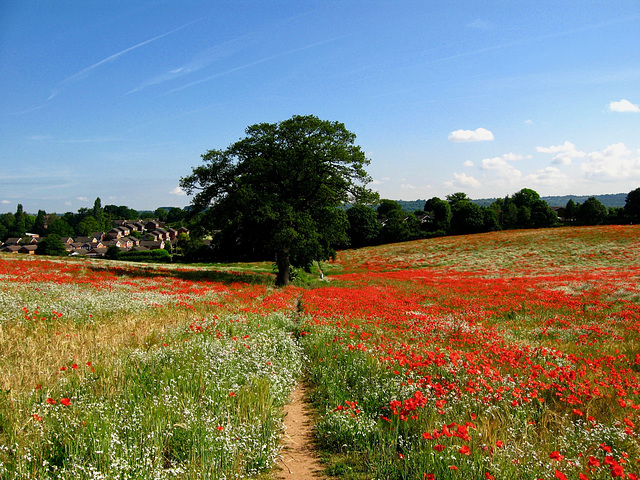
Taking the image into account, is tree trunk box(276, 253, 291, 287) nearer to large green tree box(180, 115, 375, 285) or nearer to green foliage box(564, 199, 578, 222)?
large green tree box(180, 115, 375, 285)

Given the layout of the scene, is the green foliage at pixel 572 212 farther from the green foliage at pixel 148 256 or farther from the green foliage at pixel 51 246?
the green foliage at pixel 51 246

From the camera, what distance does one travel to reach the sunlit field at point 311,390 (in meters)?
4.45

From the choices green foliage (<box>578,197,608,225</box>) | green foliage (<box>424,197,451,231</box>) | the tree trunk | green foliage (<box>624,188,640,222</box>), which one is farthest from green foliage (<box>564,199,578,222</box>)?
the tree trunk

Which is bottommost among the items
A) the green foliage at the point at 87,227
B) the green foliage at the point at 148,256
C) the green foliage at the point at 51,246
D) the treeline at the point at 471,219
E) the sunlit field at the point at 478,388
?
the green foliage at the point at 148,256

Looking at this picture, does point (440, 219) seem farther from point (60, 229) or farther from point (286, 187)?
point (60, 229)

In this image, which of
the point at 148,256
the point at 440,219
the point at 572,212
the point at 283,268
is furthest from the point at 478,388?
the point at 572,212

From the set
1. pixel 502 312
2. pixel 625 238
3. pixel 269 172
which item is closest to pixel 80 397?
pixel 502 312

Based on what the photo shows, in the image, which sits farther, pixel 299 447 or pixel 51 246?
pixel 51 246

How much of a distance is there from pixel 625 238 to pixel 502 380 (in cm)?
6705

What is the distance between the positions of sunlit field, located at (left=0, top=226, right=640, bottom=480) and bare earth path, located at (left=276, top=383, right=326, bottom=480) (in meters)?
0.25

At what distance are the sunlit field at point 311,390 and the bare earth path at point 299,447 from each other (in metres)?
0.25

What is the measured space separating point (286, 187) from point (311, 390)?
74.4 feet

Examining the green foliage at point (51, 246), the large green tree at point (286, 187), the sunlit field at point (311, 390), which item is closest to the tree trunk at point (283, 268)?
the large green tree at point (286, 187)

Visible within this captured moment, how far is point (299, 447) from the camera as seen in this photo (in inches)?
224
